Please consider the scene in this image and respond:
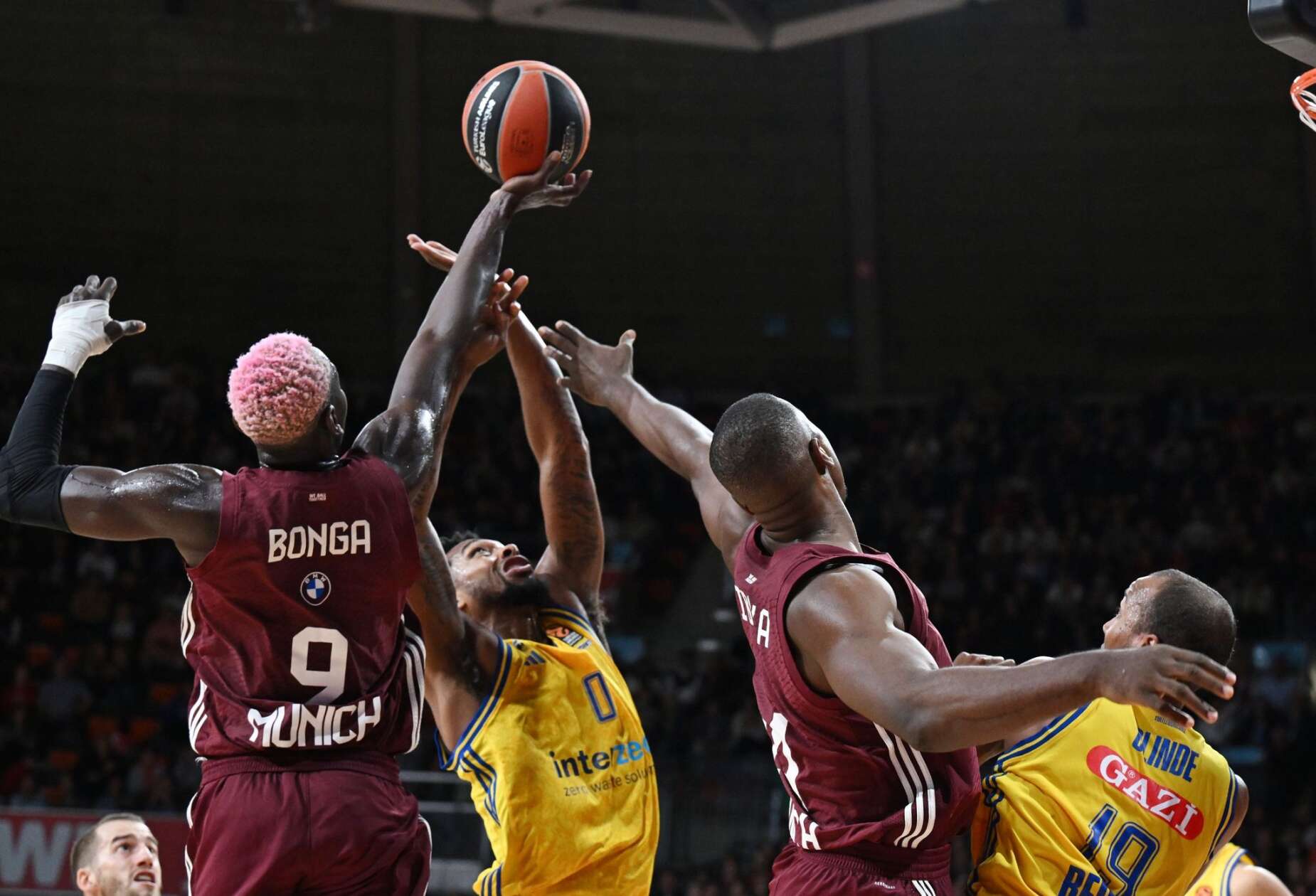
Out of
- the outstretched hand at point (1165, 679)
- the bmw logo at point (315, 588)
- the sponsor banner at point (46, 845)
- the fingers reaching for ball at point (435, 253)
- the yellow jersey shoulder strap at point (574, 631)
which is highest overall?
the fingers reaching for ball at point (435, 253)

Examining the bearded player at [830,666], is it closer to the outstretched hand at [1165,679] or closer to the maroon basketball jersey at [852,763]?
the maroon basketball jersey at [852,763]

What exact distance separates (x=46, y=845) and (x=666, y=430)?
8.76 m

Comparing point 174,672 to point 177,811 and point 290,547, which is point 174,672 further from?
Answer: point 290,547

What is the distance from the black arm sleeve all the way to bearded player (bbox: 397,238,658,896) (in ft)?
3.39

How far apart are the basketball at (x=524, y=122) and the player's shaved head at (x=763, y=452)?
5.78ft

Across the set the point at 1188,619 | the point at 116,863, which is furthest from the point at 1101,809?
the point at 116,863

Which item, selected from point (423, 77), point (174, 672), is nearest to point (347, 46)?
point (423, 77)

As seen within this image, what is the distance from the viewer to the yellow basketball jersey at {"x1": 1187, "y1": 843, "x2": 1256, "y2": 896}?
5.21 m

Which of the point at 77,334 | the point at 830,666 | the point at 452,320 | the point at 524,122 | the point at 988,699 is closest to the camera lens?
the point at 988,699

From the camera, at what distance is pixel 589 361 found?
514cm

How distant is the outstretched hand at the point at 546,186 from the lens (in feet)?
15.6

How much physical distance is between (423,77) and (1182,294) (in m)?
10.4

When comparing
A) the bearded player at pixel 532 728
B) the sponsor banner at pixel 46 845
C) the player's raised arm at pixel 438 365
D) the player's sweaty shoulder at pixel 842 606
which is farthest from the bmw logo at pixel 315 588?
the sponsor banner at pixel 46 845

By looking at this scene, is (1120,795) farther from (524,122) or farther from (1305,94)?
(524,122)
